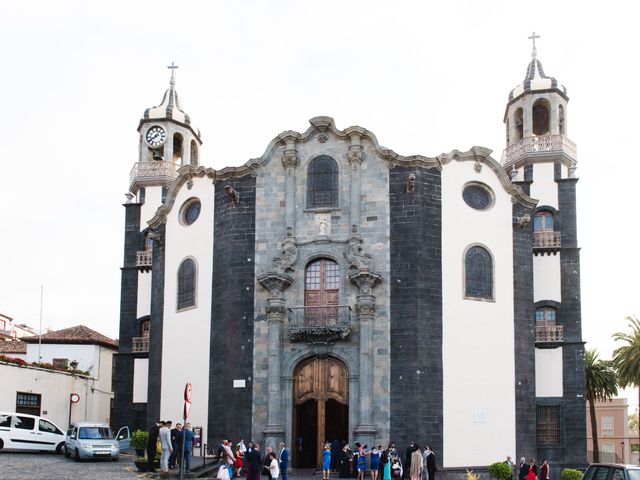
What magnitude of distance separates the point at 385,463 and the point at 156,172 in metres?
22.8

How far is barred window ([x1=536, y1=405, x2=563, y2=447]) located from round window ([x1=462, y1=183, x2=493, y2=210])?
9.03 metres

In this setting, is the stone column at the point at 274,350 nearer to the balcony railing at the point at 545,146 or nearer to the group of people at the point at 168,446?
the group of people at the point at 168,446

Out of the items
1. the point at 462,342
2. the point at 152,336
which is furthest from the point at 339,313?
the point at 152,336

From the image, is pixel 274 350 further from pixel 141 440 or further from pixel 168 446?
pixel 168 446

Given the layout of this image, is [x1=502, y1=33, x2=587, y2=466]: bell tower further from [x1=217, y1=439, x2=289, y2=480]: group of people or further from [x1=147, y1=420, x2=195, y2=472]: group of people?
[x1=147, y1=420, x2=195, y2=472]: group of people

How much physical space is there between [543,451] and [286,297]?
12.9 m

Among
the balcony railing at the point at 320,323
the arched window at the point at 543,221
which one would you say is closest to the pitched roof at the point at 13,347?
the balcony railing at the point at 320,323

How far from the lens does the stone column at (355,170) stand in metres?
38.1

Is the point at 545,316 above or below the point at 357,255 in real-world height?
below

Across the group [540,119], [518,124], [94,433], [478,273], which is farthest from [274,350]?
[540,119]

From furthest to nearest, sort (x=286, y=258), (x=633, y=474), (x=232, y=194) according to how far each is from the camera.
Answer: (x=232, y=194) < (x=286, y=258) < (x=633, y=474)

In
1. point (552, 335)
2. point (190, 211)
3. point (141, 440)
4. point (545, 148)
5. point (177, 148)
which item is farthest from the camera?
point (177, 148)

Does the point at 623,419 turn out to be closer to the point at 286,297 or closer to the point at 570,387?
the point at 570,387

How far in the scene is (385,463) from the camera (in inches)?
1283
